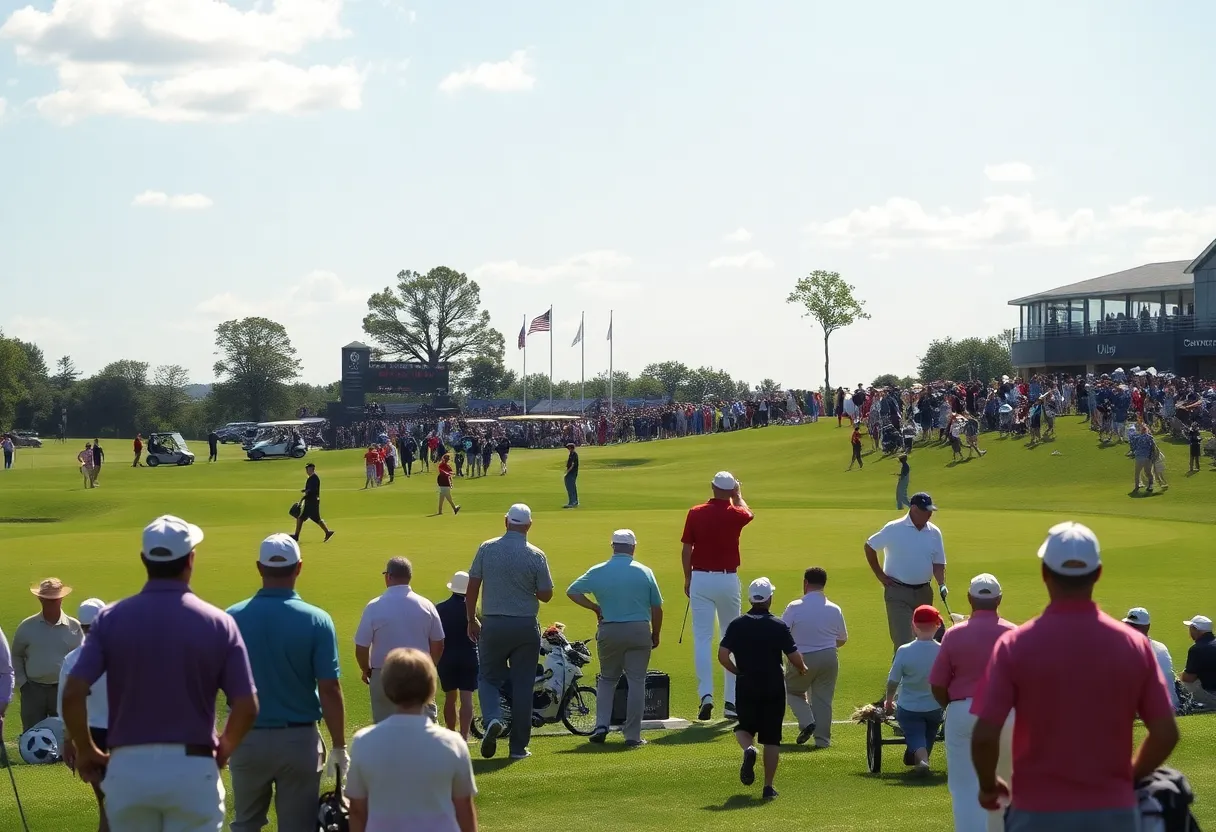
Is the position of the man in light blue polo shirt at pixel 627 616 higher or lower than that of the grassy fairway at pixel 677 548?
higher

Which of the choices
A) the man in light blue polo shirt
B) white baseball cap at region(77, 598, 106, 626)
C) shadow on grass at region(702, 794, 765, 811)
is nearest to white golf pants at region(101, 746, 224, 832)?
shadow on grass at region(702, 794, 765, 811)

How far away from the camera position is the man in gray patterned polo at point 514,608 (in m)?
11.9

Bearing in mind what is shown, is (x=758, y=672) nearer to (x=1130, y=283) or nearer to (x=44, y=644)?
(x=44, y=644)

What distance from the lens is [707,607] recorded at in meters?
14.0

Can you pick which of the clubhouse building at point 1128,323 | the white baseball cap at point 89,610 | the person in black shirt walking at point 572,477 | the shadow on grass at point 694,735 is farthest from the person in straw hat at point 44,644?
the clubhouse building at point 1128,323

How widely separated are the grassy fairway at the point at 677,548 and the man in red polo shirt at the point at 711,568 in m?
0.60

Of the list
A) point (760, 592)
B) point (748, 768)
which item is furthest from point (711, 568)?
point (748, 768)

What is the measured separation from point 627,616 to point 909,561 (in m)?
2.76

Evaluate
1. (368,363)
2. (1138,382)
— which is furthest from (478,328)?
(1138,382)

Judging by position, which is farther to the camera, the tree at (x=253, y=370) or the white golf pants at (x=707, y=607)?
the tree at (x=253, y=370)

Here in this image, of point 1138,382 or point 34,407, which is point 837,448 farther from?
point 34,407

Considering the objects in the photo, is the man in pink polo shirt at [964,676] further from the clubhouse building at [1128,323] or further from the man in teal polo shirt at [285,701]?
the clubhouse building at [1128,323]

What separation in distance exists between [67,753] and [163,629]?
3227 mm

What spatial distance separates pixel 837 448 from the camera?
59625 millimetres
